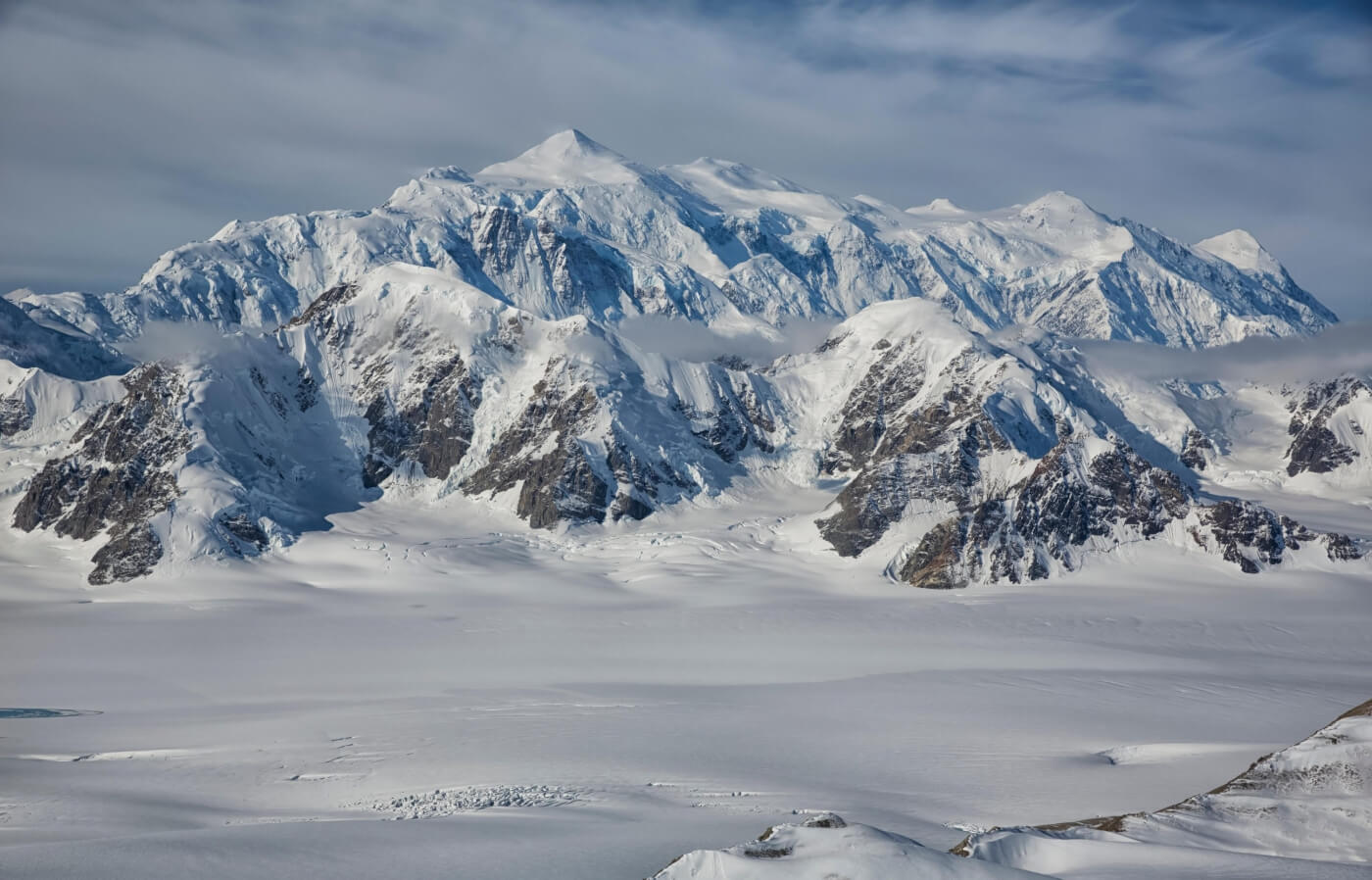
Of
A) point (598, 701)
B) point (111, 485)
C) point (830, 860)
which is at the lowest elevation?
point (598, 701)

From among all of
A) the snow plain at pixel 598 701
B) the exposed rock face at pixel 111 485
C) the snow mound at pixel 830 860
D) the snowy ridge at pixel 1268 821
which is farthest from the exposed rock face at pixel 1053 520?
the snow mound at pixel 830 860

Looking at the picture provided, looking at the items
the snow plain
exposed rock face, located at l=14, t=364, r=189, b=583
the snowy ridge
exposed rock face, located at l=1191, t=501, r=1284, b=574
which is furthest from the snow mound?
exposed rock face, located at l=14, t=364, r=189, b=583

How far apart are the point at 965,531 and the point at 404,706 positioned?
106 meters

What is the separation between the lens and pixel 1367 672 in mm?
115875

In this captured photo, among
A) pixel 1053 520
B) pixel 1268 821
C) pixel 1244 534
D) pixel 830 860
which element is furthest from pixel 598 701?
pixel 1244 534

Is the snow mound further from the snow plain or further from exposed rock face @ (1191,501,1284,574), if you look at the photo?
exposed rock face @ (1191,501,1284,574)

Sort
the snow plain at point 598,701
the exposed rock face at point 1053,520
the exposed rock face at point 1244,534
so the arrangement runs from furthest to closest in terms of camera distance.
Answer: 1. the exposed rock face at point 1244,534
2. the exposed rock face at point 1053,520
3. the snow plain at point 598,701

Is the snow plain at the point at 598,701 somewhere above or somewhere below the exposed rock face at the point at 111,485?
below

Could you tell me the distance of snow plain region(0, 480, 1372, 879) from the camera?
5344cm

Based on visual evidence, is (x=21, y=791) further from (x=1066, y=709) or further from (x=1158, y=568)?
(x=1158, y=568)

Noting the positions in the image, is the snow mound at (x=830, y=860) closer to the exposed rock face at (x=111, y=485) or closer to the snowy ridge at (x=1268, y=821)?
the snowy ridge at (x=1268, y=821)

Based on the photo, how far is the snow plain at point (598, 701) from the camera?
53438mm

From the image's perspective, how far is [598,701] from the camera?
9344 cm

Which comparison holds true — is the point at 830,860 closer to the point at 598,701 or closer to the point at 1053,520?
the point at 598,701
